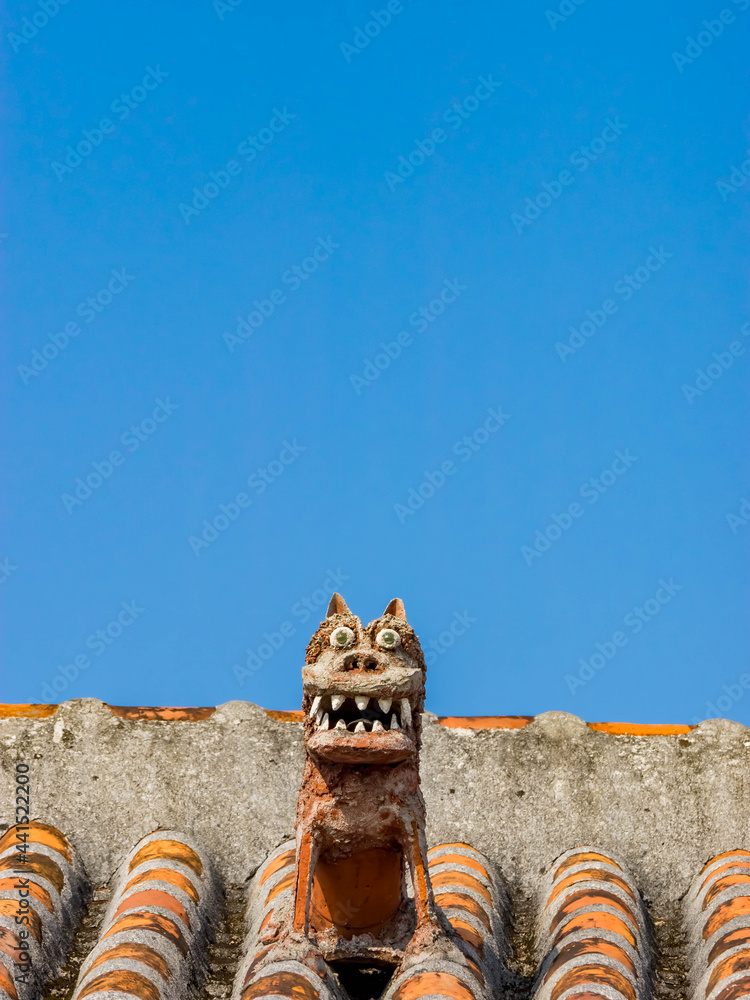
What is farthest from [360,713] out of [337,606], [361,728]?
[337,606]

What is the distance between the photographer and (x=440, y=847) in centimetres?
859

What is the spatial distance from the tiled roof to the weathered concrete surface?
1 centimetres

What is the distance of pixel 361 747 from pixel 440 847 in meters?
2.73

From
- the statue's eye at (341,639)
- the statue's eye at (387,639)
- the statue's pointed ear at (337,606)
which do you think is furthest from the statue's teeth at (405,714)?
the statue's pointed ear at (337,606)

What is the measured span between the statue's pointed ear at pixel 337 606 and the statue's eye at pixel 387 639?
22.2 inches

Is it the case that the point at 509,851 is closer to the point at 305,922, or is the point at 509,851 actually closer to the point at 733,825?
the point at 733,825

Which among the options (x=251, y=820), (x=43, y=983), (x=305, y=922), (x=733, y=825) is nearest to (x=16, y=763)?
(x=251, y=820)

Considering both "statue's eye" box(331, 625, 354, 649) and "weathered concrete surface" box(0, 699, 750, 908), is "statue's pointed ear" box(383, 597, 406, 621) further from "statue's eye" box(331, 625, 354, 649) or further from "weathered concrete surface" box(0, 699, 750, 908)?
"weathered concrete surface" box(0, 699, 750, 908)

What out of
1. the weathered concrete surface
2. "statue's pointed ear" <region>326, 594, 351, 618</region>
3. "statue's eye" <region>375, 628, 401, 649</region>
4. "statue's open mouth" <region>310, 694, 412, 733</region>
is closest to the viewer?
"statue's open mouth" <region>310, 694, 412, 733</region>

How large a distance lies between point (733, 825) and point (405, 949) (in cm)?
325

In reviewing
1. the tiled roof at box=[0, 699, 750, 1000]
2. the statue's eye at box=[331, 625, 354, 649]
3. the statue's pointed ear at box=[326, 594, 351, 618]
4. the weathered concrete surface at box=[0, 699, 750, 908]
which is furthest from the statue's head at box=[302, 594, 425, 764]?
the weathered concrete surface at box=[0, 699, 750, 908]

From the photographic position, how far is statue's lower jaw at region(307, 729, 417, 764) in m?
6.17

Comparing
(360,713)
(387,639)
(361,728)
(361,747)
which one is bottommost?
(361,747)

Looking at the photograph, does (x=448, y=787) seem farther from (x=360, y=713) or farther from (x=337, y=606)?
(x=360, y=713)
